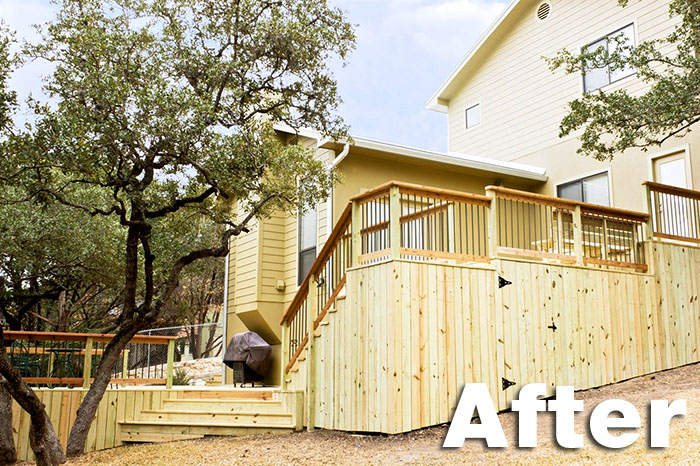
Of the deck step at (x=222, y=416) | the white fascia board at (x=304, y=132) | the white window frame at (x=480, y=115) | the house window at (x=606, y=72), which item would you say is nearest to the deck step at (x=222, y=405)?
the deck step at (x=222, y=416)

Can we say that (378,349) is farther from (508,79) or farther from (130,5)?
(508,79)

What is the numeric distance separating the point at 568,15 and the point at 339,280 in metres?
8.65

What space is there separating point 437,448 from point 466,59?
434 inches

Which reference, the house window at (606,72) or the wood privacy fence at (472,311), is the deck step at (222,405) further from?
the house window at (606,72)

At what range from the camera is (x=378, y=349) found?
6.93 m

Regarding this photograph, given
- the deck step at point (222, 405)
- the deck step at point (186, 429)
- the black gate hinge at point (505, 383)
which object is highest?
the black gate hinge at point (505, 383)

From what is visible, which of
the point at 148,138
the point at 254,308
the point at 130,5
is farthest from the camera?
the point at 254,308

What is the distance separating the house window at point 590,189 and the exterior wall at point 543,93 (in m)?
0.14

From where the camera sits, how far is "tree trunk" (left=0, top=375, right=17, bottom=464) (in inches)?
308

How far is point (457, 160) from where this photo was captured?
38.9ft

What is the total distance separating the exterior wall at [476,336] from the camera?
6875mm

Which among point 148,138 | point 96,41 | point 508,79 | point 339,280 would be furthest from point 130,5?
point 508,79

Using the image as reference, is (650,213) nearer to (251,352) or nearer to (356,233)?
(356,233)

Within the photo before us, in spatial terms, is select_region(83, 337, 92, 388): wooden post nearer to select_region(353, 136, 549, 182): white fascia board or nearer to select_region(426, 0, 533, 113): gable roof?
select_region(353, 136, 549, 182): white fascia board
